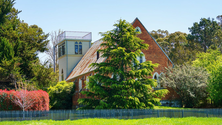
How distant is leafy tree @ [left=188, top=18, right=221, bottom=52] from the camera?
5903 centimetres

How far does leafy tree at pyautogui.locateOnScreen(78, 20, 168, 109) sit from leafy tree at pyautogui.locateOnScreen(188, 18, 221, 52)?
35915 mm

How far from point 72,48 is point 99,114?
2795 cm

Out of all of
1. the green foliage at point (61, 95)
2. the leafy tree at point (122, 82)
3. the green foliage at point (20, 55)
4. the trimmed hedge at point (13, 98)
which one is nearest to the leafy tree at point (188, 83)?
the leafy tree at point (122, 82)

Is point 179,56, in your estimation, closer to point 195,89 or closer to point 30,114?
point 195,89

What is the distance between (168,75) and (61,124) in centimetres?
2112

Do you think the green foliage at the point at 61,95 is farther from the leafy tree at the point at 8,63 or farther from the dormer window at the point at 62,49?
the dormer window at the point at 62,49

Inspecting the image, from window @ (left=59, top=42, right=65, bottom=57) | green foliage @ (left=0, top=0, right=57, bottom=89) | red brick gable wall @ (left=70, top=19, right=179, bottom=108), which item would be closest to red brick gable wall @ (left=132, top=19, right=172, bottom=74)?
red brick gable wall @ (left=70, top=19, right=179, bottom=108)

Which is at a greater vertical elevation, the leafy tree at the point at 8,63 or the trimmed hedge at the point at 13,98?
the leafy tree at the point at 8,63

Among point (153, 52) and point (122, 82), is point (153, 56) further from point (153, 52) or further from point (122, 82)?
point (122, 82)

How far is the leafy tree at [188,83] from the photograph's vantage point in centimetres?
3459

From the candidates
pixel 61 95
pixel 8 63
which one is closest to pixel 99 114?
pixel 8 63

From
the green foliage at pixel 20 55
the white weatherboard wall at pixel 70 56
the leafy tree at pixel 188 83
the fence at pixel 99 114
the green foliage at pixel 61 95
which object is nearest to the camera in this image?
the fence at pixel 99 114

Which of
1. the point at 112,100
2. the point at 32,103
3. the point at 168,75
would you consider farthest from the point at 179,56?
the point at 32,103

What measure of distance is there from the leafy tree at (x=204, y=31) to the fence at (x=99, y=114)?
3901 cm
